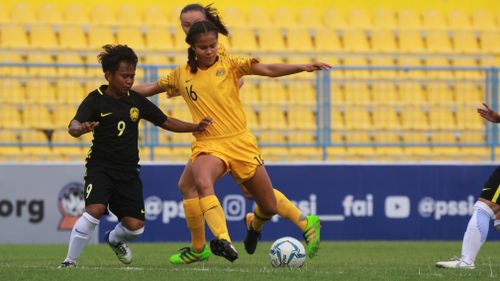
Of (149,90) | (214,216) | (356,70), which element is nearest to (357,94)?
(356,70)

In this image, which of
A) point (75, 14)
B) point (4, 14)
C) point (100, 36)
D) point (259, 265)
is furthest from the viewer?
point (75, 14)

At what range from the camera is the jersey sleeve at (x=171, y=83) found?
9133 millimetres

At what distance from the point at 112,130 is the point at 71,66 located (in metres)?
6.62

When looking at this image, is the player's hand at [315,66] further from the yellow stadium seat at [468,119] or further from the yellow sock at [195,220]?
the yellow stadium seat at [468,119]

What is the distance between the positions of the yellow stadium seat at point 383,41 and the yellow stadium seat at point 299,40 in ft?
3.66

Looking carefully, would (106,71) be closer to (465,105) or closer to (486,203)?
(486,203)

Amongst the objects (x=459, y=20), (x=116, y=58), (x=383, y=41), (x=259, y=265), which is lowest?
(x=259, y=265)

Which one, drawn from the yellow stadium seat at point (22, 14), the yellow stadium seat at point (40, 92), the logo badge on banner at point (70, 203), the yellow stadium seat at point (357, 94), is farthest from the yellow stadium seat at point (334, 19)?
the logo badge on banner at point (70, 203)

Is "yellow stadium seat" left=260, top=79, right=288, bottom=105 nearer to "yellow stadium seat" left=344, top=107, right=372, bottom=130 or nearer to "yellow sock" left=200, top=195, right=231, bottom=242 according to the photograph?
"yellow stadium seat" left=344, top=107, right=372, bottom=130

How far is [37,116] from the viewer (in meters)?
15.6

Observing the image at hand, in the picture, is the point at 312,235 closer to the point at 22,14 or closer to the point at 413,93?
the point at 413,93

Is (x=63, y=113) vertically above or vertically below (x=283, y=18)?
below

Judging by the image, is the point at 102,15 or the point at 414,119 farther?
the point at 102,15

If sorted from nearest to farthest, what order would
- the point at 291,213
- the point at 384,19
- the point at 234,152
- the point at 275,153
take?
1. the point at 234,152
2. the point at 291,213
3. the point at 275,153
4. the point at 384,19
